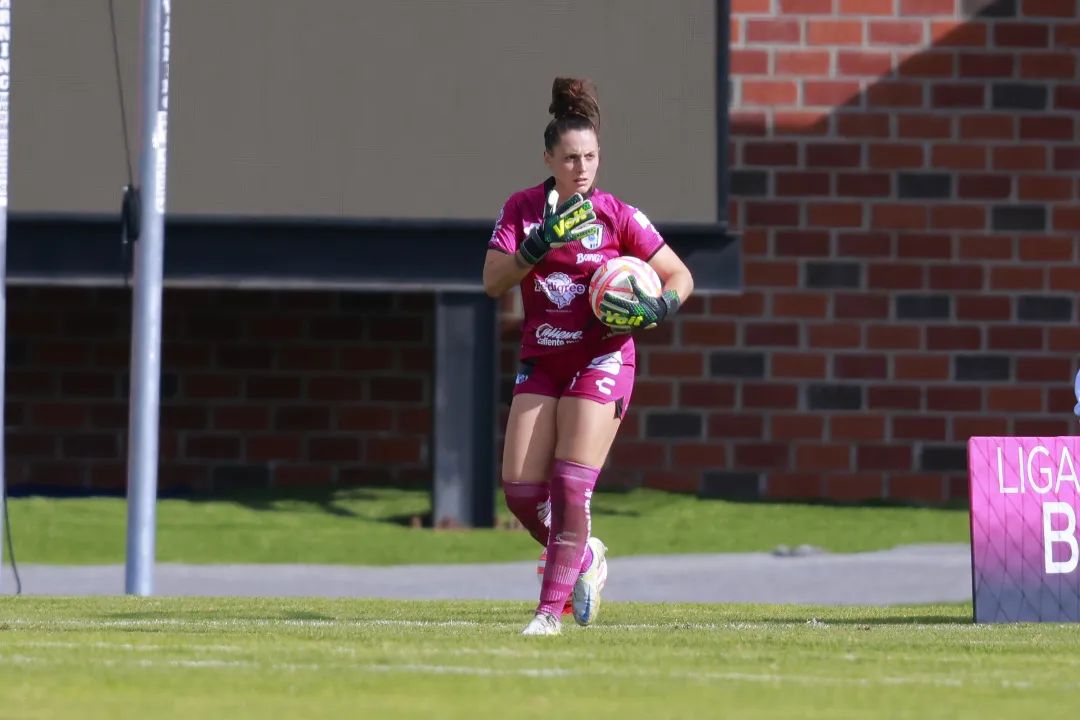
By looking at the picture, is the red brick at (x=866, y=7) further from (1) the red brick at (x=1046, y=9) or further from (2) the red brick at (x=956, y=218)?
(2) the red brick at (x=956, y=218)

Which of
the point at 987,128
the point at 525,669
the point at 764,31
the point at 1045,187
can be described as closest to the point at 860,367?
the point at 1045,187

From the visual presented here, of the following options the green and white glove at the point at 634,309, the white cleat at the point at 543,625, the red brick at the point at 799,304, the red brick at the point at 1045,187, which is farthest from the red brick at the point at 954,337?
the white cleat at the point at 543,625

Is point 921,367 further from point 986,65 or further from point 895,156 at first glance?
point 986,65

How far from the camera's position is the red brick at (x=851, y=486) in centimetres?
1886

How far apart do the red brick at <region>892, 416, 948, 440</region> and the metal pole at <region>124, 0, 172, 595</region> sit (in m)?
8.41

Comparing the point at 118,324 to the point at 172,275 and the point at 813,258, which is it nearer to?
the point at 172,275

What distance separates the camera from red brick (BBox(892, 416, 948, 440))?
18.9 m

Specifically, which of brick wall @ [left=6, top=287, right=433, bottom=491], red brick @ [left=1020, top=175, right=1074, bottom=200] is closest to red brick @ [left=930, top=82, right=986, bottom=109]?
red brick @ [left=1020, top=175, right=1074, bottom=200]

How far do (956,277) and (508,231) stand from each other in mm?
11586

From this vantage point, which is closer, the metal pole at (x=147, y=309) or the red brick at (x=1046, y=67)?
the metal pole at (x=147, y=309)

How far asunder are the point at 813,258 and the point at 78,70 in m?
6.89

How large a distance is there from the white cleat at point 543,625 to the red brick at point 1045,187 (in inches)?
487

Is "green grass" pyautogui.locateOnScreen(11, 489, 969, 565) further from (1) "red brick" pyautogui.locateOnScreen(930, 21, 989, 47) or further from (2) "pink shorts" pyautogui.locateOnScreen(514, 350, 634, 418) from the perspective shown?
(2) "pink shorts" pyautogui.locateOnScreen(514, 350, 634, 418)

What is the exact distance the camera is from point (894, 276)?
19.0 m
